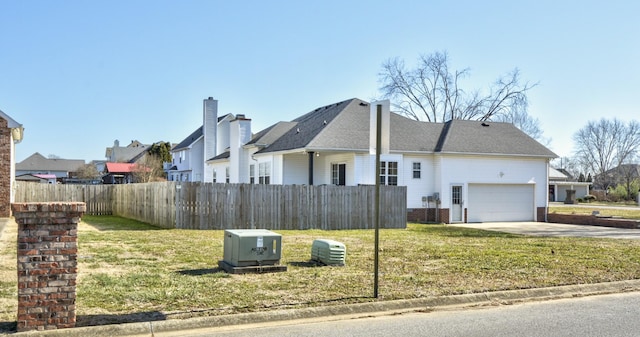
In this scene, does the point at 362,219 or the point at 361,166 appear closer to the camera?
the point at 362,219

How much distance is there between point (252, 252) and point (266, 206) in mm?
10896

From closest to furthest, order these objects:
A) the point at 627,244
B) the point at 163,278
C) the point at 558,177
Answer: the point at 163,278
the point at 627,244
the point at 558,177

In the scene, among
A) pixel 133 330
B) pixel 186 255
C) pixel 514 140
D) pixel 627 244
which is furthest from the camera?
pixel 514 140

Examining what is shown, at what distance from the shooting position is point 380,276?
33.2ft

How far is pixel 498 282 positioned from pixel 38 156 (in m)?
98.0

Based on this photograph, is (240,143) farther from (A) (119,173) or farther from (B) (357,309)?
(A) (119,173)

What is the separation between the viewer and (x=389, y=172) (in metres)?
26.8

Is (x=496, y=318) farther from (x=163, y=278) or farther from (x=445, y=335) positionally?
(x=163, y=278)

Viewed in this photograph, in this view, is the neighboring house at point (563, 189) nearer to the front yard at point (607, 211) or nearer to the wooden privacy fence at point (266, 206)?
the front yard at point (607, 211)

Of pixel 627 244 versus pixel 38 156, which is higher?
pixel 38 156

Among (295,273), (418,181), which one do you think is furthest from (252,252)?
(418,181)

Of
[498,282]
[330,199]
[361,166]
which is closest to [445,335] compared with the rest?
[498,282]

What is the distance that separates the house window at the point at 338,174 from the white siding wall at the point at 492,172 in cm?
489

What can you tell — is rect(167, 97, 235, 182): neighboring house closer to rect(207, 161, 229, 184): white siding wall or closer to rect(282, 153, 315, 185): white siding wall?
rect(207, 161, 229, 184): white siding wall
